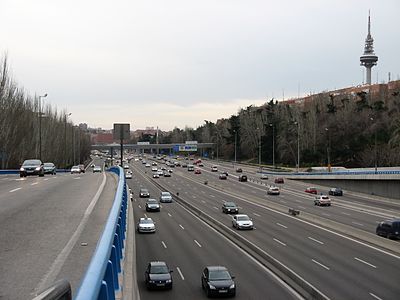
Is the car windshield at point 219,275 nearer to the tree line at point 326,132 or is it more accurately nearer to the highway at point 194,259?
the highway at point 194,259

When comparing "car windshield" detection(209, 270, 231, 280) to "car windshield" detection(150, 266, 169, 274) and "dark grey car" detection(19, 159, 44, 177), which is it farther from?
"dark grey car" detection(19, 159, 44, 177)

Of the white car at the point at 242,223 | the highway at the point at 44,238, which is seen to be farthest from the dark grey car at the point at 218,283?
the white car at the point at 242,223

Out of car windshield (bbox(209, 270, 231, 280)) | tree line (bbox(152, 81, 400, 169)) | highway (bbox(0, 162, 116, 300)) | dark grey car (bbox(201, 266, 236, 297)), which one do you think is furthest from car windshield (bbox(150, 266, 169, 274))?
tree line (bbox(152, 81, 400, 169))

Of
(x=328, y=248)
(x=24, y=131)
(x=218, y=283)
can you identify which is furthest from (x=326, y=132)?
(x=218, y=283)

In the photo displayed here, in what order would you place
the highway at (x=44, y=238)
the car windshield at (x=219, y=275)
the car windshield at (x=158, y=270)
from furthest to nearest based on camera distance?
1. the car windshield at (x=158, y=270)
2. the car windshield at (x=219, y=275)
3. the highway at (x=44, y=238)

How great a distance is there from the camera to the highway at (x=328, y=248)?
20719 millimetres

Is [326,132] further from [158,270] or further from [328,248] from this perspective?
[158,270]

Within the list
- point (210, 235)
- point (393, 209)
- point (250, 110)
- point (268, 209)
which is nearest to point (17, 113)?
point (268, 209)

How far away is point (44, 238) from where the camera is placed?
36.5 ft

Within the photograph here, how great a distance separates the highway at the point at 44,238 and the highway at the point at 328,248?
10.2 meters

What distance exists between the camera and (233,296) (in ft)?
65.6

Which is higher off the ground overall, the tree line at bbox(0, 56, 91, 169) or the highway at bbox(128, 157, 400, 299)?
the tree line at bbox(0, 56, 91, 169)

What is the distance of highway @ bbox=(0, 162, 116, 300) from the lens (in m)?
7.61

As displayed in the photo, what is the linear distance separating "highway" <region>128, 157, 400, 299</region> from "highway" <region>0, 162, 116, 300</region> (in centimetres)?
1015
